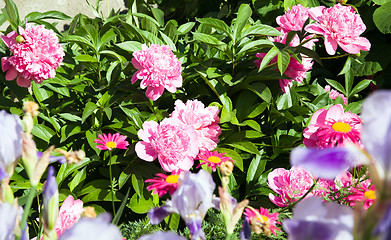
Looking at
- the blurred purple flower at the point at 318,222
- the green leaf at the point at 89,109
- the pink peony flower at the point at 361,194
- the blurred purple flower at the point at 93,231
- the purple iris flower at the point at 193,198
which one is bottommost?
the pink peony flower at the point at 361,194

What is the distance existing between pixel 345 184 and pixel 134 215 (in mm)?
767

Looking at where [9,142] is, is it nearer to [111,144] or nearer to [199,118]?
[111,144]

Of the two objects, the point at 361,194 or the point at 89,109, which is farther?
the point at 89,109

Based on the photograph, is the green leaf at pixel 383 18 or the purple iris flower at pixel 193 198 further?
the green leaf at pixel 383 18

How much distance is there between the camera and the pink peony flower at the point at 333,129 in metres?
1.18

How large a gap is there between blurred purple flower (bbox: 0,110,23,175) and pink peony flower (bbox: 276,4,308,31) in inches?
51.5

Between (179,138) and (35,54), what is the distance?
55 cm

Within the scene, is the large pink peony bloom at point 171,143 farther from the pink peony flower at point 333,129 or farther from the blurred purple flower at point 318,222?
the blurred purple flower at point 318,222

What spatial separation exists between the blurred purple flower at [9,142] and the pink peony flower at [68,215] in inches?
19.2

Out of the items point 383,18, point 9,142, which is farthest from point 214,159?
point 383,18

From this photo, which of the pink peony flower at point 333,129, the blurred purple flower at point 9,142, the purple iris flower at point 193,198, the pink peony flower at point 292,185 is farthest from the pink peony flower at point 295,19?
the blurred purple flower at point 9,142

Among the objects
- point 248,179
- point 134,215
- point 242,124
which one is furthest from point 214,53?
point 134,215

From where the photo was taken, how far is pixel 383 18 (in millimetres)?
2178

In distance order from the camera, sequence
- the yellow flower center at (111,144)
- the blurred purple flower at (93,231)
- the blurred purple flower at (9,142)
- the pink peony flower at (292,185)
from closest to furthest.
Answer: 1. the blurred purple flower at (93,231)
2. the blurred purple flower at (9,142)
3. the yellow flower center at (111,144)
4. the pink peony flower at (292,185)
